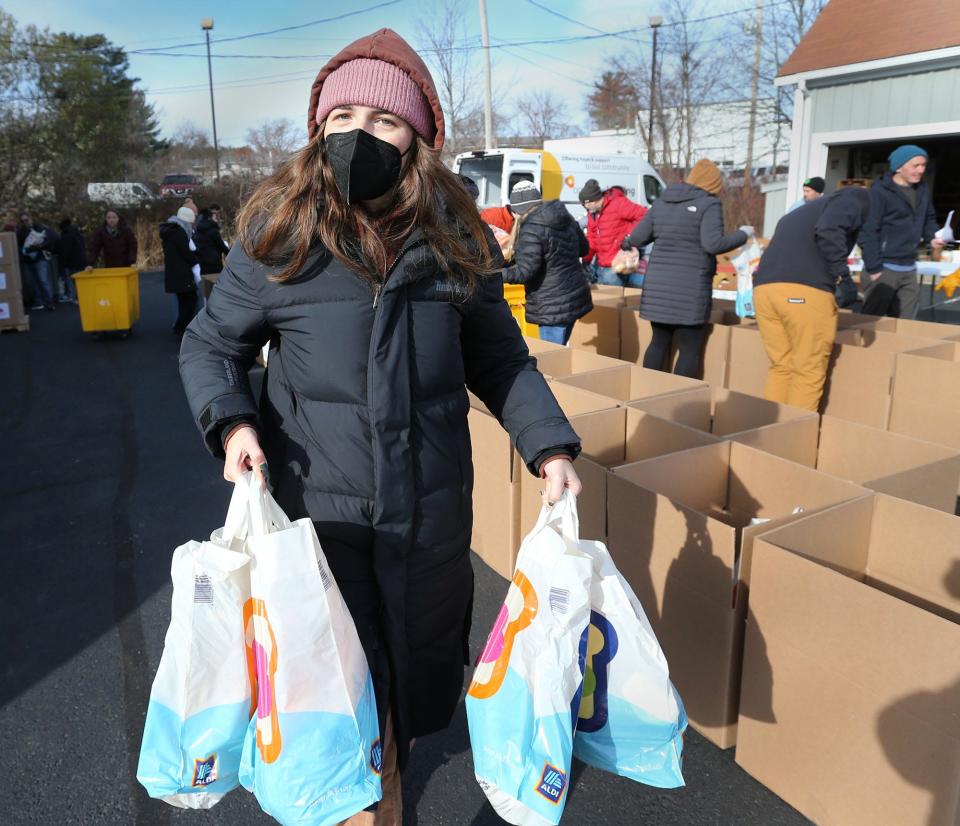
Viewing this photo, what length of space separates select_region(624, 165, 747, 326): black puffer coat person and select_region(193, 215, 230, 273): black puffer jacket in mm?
6858

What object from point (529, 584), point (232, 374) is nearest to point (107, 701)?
point (232, 374)

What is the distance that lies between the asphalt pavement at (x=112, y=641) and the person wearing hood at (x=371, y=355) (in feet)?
2.49

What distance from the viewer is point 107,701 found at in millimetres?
2686

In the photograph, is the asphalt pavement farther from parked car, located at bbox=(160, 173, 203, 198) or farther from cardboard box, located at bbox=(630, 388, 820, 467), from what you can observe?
parked car, located at bbox=(160, 173, 203, 198)

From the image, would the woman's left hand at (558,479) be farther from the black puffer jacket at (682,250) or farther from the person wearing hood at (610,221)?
the person wearing hood at (610,221)

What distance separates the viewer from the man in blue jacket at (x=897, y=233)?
5.60 meters

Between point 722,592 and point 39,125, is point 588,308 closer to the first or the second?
point 722,592

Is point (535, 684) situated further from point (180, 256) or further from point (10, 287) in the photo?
point (10, 287)

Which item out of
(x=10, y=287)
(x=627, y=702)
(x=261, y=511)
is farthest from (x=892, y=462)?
(x=10, y=287)

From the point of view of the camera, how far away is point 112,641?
305cm

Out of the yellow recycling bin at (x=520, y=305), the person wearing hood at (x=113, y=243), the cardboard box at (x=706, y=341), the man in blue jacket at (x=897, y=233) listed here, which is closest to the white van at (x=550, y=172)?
the person wearing hood at (x=113, y=243)

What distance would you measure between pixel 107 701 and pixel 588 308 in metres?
3.84

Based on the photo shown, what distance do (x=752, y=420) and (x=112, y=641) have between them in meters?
2.84

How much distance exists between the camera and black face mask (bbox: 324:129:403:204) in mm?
1538
